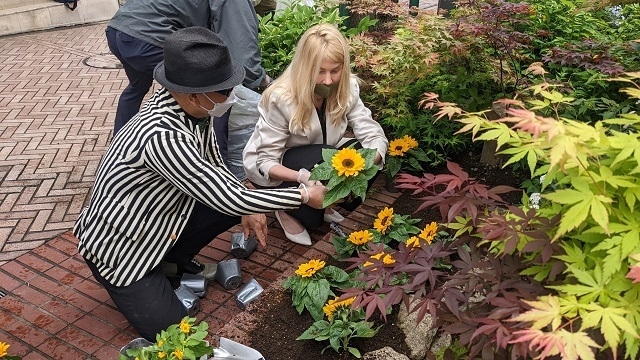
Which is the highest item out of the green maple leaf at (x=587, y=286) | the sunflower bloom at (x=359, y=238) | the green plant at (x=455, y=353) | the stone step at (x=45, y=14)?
the green maple leaf at (x=587, y=286)

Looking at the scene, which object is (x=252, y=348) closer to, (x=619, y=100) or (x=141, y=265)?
(x=141, y=265)

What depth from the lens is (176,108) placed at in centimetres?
266

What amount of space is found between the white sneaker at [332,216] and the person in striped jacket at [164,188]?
85 cm

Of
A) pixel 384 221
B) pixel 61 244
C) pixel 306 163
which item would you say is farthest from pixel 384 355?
pixel 61 244

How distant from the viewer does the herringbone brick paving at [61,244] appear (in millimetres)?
2902

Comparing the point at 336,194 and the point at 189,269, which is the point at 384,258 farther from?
the point at 189,269

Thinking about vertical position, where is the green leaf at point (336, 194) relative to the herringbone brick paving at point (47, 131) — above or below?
above

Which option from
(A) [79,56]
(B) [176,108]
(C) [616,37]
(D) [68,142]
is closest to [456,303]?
(B) [176,108]

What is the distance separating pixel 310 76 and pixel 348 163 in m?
0.70

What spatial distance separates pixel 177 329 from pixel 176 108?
1.02 meters

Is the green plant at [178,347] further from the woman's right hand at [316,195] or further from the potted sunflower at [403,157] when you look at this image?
the potted sunflower at [403,157]

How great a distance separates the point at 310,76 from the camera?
3297 millimetres

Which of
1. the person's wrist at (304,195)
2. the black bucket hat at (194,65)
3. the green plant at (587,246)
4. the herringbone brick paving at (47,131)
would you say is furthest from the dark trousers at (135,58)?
the green plant at (587,246)

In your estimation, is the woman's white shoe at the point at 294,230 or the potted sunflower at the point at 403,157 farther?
the potted sunflower at the point at 403,157
